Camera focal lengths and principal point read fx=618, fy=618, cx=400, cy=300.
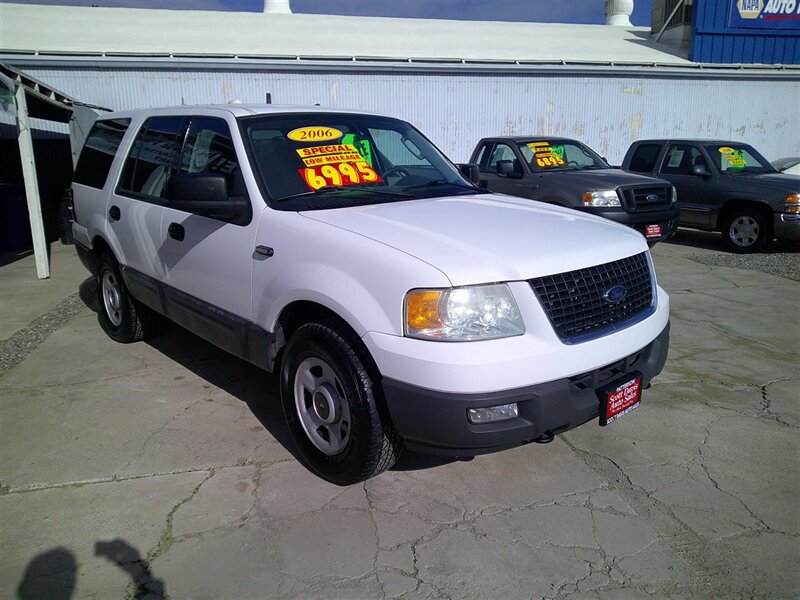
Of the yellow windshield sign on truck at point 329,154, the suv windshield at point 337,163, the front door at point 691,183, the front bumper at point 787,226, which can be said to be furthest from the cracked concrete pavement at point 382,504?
the front door at point 691,183

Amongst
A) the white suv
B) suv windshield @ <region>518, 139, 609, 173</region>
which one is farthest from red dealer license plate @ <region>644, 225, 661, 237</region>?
Result: the white suv

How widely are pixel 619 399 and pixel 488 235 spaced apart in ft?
3.37

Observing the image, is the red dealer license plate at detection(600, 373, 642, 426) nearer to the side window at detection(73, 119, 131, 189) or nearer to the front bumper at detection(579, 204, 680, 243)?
the side window at detection(73, 119, 131, 189)

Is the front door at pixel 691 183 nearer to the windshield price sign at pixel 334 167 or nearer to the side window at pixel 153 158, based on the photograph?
the windshield price sign at pixel 334 167

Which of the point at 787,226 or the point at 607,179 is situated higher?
the point at 607,179

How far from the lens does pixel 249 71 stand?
44.0 ft

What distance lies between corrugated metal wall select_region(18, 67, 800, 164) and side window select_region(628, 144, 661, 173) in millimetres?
4229

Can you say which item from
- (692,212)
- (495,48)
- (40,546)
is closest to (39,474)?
(40,546)

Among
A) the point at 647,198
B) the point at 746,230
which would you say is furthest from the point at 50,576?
the point at 746,230

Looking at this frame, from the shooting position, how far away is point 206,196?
341 centimetres

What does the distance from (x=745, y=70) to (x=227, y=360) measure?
650 inches

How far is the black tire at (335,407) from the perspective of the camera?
9.53 feet

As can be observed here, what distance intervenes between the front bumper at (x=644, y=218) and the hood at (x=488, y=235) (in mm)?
4888

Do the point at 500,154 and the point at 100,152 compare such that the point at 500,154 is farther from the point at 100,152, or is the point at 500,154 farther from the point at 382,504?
the point at 382,504
